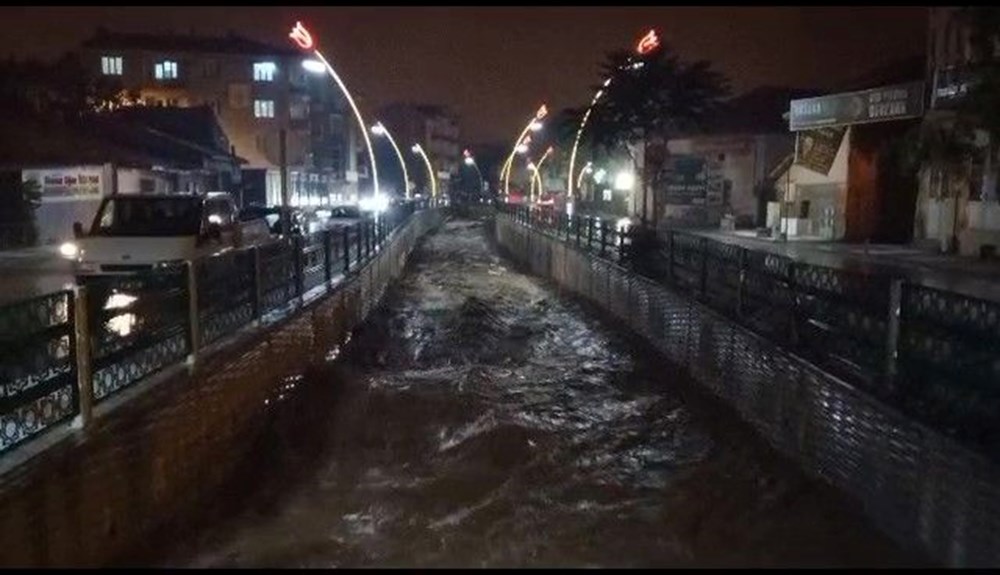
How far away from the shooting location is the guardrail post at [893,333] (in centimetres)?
A: 633

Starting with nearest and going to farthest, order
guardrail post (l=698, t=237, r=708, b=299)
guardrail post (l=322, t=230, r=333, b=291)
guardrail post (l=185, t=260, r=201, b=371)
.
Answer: guardrail post (l=185, t=260, r=201, b=371) < guardrail post (l=698, t=237, r=708, b=299) < guardrail post (l=322, t=230, r=333, b=291)

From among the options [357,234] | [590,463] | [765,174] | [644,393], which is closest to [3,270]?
[357,234]

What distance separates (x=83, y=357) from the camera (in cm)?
588

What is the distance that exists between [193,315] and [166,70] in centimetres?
6603

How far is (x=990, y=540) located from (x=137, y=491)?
4.69 m

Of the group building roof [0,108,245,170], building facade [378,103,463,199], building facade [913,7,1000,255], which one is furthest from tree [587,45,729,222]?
building facade [378,103,463,199]

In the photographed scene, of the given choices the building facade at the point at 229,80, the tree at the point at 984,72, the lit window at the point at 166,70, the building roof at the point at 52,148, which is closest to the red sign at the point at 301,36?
the building roof at the point at 52,148

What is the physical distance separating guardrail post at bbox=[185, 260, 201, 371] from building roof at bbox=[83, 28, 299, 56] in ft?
212

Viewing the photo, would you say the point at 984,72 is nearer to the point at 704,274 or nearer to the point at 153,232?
the point at 704,274

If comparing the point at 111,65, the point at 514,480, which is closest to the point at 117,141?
the point at 514,480

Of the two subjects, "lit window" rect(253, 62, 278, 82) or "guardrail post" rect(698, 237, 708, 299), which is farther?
"lit window" rect(253, 62, 278, 82)

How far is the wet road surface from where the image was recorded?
6.08 meters

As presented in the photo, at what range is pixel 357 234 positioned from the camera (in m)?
18.3

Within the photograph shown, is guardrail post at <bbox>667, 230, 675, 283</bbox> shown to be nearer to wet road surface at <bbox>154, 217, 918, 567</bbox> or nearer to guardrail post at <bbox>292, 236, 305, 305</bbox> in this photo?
wet road surface at <bbox>154, 217, 918, 567</bbox>
